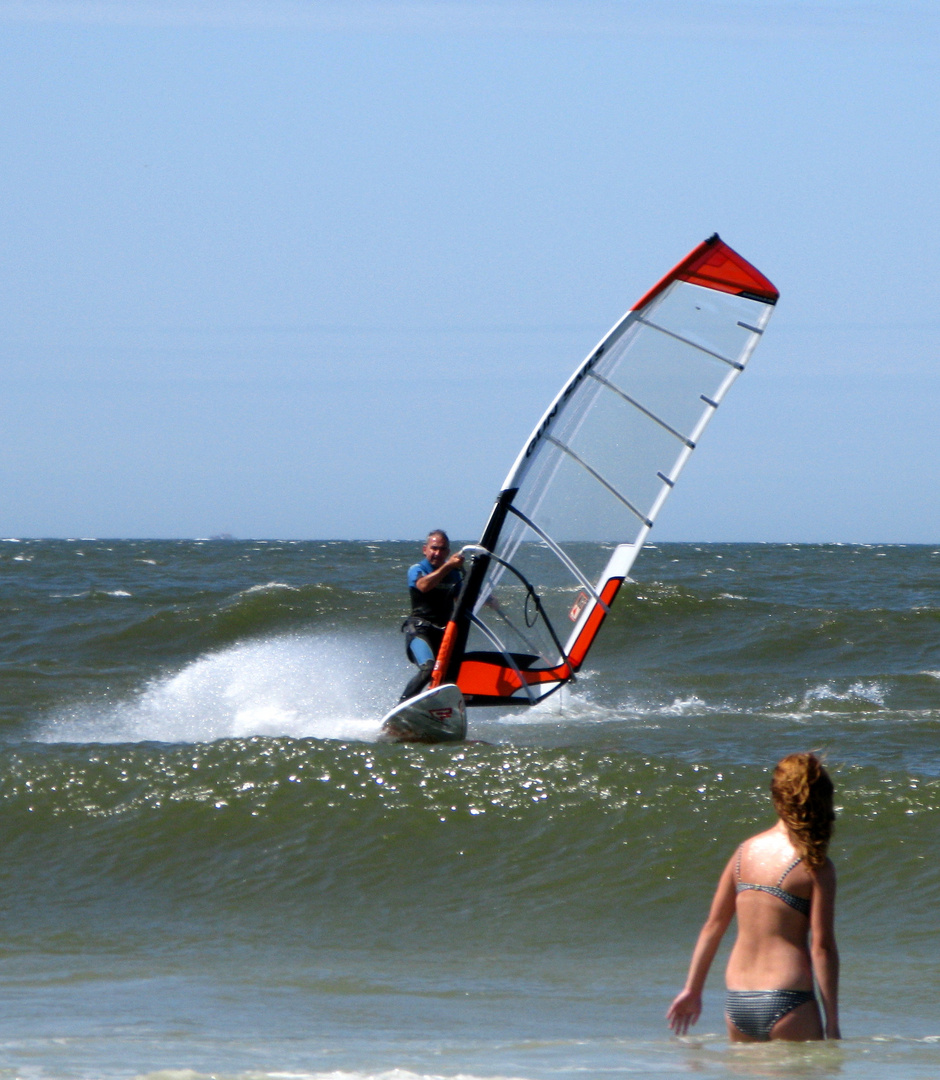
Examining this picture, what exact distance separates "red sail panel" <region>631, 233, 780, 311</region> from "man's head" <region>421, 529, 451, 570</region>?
1.68 metres

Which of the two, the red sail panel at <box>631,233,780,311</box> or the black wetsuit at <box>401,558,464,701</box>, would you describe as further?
the black wetsuit at <box>401,558,464,701</box>

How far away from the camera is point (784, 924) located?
9.29ft

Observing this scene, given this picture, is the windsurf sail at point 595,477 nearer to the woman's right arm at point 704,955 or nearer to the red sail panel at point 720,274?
the red sail panel at point 720,274

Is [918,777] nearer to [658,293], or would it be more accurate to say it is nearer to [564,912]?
[564,912]

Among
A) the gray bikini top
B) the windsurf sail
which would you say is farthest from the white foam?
the gray bikini top

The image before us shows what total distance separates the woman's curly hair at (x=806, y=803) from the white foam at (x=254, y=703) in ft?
17.1

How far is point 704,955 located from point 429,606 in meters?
4.82

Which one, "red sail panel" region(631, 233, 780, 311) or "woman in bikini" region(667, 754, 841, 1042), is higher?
"red sail panel" region(631, 233, 780, 311)

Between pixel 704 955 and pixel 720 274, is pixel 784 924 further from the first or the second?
pixel 720 274

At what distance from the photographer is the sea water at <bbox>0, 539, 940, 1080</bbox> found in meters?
3.49

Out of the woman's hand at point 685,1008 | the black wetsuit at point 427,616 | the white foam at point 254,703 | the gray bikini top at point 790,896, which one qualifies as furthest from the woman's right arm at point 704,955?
the white foam at point 254,703

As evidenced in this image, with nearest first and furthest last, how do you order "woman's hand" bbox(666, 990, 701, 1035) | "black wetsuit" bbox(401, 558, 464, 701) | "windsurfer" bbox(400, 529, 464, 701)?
"woman's hand" bbox(666, 990, 701, 1035) → "windsurfer" bbox(400, 529, 464, 701) → "black wetsuit" bbox(401, 558, 464, 701)

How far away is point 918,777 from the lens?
6.74m

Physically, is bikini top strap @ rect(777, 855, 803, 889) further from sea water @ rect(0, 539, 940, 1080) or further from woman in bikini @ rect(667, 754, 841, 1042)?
sea water @ rect(0, 539, 940, 1080)
